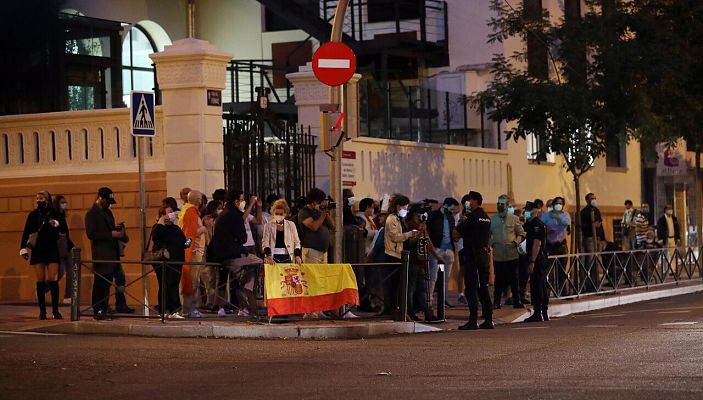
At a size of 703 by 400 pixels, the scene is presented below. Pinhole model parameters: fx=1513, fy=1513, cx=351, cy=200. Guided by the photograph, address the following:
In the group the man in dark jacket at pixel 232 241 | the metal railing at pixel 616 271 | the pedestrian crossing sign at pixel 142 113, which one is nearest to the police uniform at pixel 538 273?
the metal railing at pixel 616 271

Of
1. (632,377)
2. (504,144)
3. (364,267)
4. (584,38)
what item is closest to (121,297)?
(364,267)

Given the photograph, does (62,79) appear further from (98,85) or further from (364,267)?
(364,267)

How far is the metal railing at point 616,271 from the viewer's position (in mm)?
25344

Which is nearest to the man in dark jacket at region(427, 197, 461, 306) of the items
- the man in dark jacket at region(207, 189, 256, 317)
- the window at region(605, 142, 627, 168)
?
the man in dark jacket at region(207, 189, 256, 317)

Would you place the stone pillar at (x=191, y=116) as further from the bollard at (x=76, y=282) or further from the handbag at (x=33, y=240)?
the bollard at (x=76, y=282)

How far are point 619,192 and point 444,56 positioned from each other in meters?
9.02

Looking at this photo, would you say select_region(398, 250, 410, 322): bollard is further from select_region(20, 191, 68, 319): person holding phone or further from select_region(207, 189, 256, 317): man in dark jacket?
select_region(20, 191, 68, 319): person holding phone

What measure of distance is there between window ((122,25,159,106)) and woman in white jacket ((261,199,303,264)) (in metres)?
11.8

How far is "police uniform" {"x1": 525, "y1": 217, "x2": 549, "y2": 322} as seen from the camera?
2141 cm

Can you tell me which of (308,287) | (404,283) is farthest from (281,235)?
(404,283)

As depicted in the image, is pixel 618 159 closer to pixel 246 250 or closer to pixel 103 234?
pixel 246 250

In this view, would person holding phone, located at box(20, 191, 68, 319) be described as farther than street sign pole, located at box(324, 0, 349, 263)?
Yes

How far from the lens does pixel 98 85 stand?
95.7 ft

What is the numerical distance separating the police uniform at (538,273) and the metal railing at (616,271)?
2705mm
